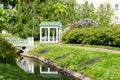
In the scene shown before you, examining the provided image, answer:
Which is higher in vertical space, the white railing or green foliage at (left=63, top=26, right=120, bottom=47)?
green foliage at (left=63, top=26, right=120, bottom=47)

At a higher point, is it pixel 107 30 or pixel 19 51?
pixel 107 30

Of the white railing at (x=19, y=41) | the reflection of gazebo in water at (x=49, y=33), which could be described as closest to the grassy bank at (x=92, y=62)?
the white railing at (x=19, y=41)

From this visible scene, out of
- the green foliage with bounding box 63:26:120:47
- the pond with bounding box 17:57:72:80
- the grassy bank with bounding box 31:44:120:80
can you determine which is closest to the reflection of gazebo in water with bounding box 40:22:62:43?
the green foliage with bounding box 63:26:120:47

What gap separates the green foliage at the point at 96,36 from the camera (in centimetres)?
3372

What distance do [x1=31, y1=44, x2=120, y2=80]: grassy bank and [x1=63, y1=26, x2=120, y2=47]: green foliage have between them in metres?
4.37

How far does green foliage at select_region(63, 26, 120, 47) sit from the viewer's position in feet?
111

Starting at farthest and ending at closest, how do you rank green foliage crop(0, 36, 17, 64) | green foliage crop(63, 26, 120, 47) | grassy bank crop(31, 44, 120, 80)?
green foliage crop(63, 26, 120, 47)
green foliage crop(0, 36, 17, 64)
grassy bank crop(31, 44, 120, 80)

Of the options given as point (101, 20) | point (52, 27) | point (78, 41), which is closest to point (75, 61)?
point (78, 41)

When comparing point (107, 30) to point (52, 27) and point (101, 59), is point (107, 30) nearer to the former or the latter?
point (101, 59)

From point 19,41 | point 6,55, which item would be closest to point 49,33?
point 19,41

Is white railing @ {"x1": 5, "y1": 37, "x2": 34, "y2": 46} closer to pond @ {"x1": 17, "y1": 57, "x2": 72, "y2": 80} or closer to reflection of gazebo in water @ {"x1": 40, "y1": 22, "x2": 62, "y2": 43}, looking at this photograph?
reflection of gazebo in water @ {"x1": 40, "y1": 22, "x2": 62, "y2": 43}

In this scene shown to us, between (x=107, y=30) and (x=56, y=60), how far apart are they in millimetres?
7587

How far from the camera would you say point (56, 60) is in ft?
99.3

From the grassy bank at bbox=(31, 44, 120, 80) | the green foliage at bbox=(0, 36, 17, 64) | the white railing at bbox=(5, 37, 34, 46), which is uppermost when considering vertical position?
the green foliage at bbox=(0, 36, 17, 64)
